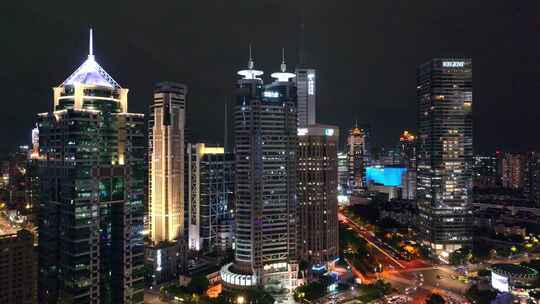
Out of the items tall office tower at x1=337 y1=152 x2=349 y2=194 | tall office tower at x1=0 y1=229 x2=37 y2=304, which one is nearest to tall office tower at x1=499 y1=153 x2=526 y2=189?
tall office tower at x1=337 y1=152 x2=349 y2=194

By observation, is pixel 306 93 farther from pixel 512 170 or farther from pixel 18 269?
pixel 512 170

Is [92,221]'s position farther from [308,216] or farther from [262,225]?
[308,216]

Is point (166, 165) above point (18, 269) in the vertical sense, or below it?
above

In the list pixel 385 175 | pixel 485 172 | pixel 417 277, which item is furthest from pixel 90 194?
pixel 485 172

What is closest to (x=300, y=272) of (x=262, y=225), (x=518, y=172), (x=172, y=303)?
(x=262, y=225)

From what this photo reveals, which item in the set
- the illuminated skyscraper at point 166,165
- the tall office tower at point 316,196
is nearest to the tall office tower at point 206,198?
the illuminated skyscraper at point 166,165

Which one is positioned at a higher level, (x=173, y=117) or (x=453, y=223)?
(x=173, y=117)

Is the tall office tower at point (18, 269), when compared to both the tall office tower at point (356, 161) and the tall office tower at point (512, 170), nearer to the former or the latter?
the tall office tower at point (356, 161)
